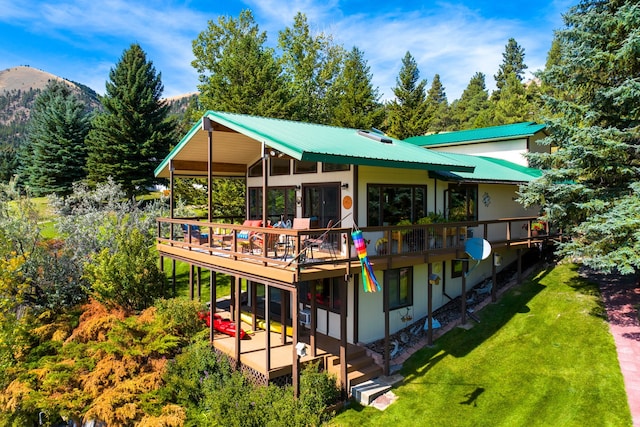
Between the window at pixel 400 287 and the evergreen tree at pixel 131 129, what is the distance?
2677cm

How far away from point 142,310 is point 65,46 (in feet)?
174

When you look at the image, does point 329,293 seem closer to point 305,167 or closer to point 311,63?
point 305,167

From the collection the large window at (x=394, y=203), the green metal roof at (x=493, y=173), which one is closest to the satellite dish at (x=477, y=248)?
the large window at (x=394, y=203)

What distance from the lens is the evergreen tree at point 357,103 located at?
3597 centimetres

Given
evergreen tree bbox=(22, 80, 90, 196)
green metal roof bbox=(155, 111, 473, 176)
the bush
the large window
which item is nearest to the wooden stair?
the large window

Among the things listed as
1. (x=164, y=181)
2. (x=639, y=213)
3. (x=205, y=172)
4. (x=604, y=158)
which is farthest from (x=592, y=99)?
(x=164, y=181)

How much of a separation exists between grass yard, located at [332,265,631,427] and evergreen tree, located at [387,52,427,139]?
27.2m

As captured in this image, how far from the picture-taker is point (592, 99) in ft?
43.6

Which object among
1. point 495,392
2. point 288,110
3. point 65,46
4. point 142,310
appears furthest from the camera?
point 65,46

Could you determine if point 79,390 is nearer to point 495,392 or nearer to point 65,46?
point 495,392

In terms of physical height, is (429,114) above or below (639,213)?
above

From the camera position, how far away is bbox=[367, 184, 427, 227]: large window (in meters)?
12.8

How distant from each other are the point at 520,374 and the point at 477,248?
13.4ft

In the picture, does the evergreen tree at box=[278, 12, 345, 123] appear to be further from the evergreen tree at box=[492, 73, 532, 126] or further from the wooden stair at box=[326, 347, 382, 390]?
the wooden stair at box=[326, 347, 382, 390]
